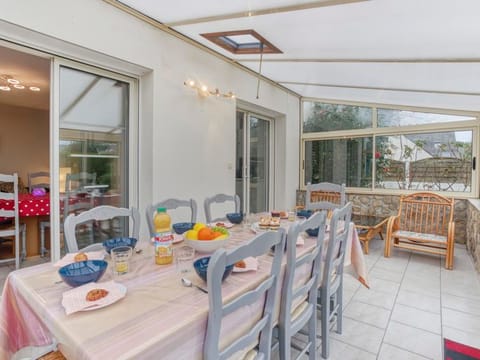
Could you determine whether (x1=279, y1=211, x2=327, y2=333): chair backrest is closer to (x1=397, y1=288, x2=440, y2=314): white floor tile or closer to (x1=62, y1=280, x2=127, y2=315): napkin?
(x1=62, y1=280, x2=127, y2=315): napkin

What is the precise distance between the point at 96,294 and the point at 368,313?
2.25m

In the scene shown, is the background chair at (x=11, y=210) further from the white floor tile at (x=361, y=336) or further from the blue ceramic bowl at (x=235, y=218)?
the white floor tile at (x=361, y=336)

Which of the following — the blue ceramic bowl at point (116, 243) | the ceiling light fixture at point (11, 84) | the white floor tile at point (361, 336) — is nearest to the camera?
the blue ceramic bowl at point (116, 243)

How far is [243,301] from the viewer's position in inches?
40.6

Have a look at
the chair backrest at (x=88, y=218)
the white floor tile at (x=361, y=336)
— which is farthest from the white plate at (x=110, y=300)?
the white floor tile at (x=361, y=336)

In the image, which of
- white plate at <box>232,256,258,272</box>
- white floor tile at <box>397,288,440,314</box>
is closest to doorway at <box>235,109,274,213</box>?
white floor tile at <box>397,288,440,314</box>

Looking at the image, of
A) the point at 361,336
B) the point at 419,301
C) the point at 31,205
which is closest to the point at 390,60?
the point at 419,301

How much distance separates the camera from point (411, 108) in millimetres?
4621

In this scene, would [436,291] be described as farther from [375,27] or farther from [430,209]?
[375,27]

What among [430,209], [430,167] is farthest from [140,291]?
[430,167]

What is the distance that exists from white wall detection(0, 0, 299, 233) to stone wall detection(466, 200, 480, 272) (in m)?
3.12

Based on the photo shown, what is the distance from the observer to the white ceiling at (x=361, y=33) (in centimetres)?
202

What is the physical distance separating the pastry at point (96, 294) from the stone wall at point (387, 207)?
4.78m

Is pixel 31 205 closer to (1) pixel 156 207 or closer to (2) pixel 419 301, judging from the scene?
(1) pixel 156 207
